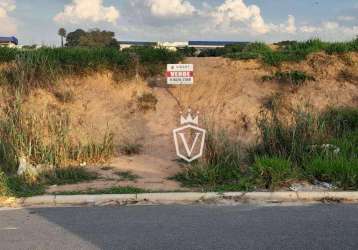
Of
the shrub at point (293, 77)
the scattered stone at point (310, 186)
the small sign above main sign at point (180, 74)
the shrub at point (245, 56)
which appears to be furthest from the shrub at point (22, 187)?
the shrub at point (245, 56)

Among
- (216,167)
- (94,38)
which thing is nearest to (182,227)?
(216,167)

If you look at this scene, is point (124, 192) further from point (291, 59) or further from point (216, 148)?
point (291, 59)

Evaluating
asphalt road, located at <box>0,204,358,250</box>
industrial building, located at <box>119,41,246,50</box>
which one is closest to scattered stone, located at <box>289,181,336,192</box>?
asphalt road, located at <box>0,204,358,250</box>

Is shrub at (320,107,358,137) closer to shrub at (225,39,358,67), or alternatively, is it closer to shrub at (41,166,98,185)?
shrub at (225,39,358,67)

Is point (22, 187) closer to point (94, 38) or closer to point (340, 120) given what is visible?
point (340, 120)

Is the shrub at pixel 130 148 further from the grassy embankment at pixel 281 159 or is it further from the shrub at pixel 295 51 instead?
the shrub at pixel 295 51

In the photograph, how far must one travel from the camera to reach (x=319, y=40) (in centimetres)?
1641

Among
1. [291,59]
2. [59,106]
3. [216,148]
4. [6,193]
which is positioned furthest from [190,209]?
[291,59]

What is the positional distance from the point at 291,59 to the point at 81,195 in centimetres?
945

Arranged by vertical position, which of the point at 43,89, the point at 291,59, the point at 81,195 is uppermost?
the point at 291,59

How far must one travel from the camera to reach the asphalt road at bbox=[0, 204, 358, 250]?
18.7 ft

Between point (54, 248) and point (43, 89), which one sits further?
point (43, 89)

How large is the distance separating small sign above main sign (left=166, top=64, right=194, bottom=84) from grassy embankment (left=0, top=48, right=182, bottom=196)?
176cm

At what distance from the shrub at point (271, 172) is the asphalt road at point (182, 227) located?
97 centimetres
